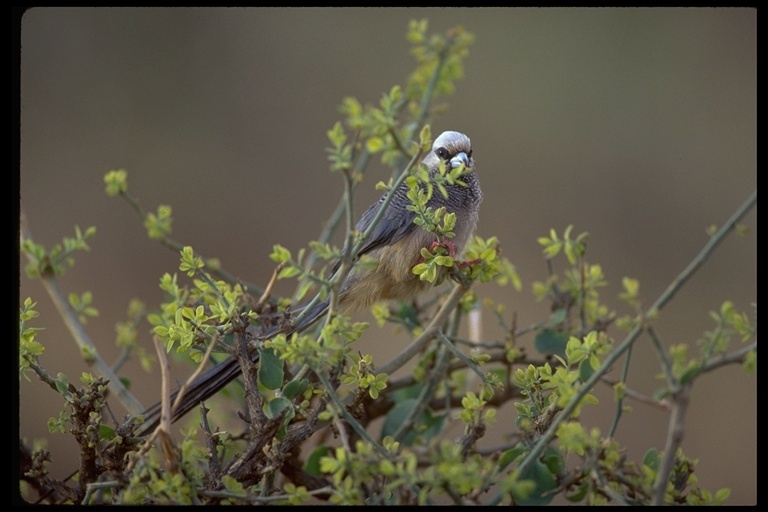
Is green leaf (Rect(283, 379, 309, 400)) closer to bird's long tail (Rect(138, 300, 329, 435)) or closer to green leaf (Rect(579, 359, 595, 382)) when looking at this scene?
bird's long tail (Rect(138, 300, 329, 435))

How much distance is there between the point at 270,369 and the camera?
0.91 metres

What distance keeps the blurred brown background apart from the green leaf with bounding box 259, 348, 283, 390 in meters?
1.55

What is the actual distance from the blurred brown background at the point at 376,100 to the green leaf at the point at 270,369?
61.1 inches

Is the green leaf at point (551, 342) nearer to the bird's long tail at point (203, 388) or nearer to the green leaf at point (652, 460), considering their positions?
the green leaf at point (652, 460)

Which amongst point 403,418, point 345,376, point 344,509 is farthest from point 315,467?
point 344,509

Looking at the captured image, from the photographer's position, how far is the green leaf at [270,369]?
0.91m

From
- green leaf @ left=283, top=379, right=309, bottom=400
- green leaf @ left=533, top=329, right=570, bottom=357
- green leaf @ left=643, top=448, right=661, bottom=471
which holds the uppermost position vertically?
green leaf @ left=533, top=329, right=570, bottom=357

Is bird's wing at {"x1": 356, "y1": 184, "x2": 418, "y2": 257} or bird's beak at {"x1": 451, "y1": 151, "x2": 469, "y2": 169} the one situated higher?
bird's beak at {"x1": 451, "y1": 151, "x2": 469, "y2": 169}

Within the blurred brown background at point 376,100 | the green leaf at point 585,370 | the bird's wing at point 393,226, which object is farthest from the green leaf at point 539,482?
the blurred brown background at point 376,100

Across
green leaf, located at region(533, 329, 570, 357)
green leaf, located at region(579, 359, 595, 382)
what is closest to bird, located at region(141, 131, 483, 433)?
green leaf, located at region(533, 329, 570, 357)

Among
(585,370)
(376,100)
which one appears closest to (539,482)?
(585,370)

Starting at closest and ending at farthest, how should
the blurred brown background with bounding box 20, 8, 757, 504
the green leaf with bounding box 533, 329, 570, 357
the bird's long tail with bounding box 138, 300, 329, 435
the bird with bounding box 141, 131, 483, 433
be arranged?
the bird's long tail with bounding box 138, 300, 329, 435 < the green leaf with bounding box 533, 329, 570, 357 < the bird with bounding box 141, 131, 483, 433 < the blurred brown background with bounding box 20, 8, 757, 504

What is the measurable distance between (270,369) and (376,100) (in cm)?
191

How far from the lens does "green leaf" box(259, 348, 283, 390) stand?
2.97 ft
